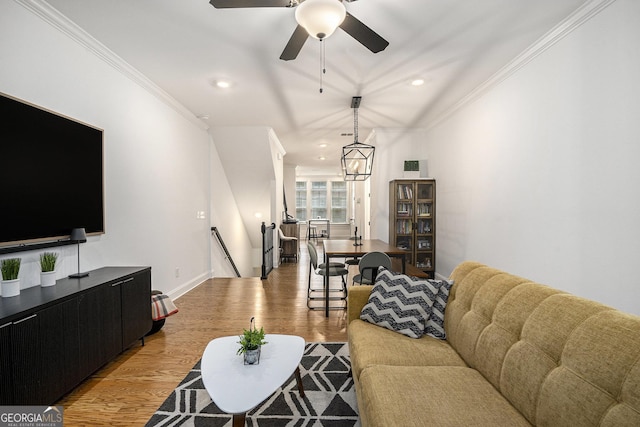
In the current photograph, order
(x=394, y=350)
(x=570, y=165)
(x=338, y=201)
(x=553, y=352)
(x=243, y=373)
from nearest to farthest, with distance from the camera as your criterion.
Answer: (x=553, y=352) < (x=243, y=373) < (x=394, y=350) < (x=570, y=165) < (x=338, y=201)

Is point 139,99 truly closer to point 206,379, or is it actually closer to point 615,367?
point 206,379

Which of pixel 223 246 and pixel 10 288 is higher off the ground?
pixel 10 288

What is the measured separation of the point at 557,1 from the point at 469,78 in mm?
1346

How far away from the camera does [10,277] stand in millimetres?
1907

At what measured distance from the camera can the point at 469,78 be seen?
143 inches

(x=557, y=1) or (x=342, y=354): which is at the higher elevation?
(x=557, y=1)

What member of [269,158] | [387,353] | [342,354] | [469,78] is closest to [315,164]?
[269,158]

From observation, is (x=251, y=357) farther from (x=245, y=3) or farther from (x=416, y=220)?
(x=416, y=220)

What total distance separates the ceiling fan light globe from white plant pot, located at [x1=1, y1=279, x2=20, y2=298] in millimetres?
2388

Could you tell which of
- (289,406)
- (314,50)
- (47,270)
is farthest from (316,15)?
(47,270)

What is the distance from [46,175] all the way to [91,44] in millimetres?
1301

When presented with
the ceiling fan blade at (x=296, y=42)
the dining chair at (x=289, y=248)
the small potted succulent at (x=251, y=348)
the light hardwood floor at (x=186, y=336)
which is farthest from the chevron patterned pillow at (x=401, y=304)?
the dining chair at (x=289, y=248)

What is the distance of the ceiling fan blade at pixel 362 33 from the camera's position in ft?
6.47

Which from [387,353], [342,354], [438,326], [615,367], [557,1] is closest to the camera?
[615,367]
